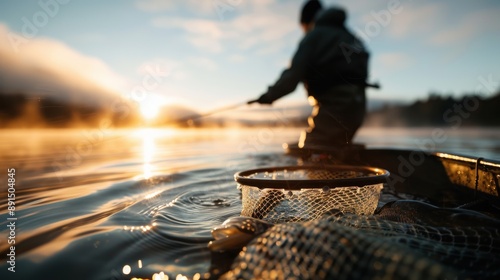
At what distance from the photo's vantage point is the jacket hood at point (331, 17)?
669 centimetres

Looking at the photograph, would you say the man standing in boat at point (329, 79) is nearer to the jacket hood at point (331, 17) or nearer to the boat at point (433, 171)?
the jacket hood at point (331, 17)

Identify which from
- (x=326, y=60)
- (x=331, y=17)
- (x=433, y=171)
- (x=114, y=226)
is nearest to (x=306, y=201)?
(x=114, y=226)

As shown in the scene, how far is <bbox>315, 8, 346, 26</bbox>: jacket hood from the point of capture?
22.0 feet

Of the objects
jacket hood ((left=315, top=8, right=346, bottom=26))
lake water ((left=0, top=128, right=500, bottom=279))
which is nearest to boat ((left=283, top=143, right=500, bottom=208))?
lake water ((left=0, top=128, right=500, bottom=279))

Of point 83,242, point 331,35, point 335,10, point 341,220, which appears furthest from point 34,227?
point 335,10

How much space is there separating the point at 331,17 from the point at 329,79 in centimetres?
144

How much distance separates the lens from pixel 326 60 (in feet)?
21.1

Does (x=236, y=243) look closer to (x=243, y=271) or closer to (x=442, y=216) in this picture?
(x=243, y=271)

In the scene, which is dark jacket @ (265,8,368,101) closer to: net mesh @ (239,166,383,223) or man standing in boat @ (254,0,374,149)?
man standing in boat @ (254,0,374,149)

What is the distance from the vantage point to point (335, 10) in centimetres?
668

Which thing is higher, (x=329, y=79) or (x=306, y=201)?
(x=329, y=79)

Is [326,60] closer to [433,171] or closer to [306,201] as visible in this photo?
[433,171]

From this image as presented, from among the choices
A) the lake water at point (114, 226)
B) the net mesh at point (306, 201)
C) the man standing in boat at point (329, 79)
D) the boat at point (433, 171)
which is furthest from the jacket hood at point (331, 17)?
the net mesh at point (306, 201)

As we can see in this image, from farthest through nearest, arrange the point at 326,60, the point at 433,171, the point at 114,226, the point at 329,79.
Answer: the point at 329,79
the point at 326,60
the point at 433,171
the point at 114,226
